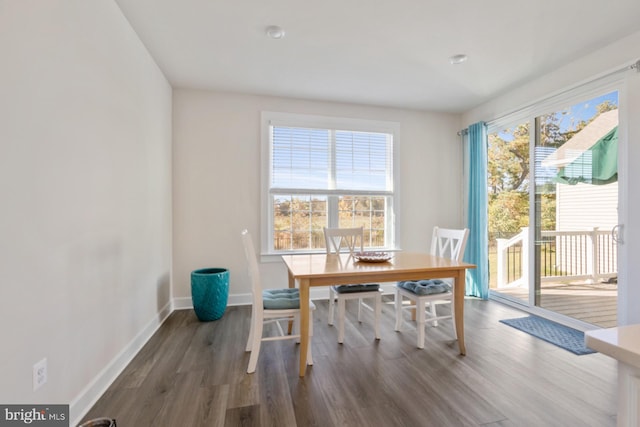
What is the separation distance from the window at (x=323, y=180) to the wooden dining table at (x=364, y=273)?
1236 mm

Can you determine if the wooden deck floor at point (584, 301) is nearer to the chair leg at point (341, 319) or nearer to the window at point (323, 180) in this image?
the window at point (323, 180)

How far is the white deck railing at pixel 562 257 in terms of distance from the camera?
9.02 ft

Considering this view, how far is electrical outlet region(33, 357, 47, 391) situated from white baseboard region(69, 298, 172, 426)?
321mm

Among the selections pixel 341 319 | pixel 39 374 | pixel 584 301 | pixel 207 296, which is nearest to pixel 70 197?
pixel 39 374

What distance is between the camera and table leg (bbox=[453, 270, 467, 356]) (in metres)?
2.36

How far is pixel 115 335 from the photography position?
6.73 feet

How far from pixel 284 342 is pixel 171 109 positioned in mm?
2852

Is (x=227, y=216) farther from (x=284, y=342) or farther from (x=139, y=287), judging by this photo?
(x=284, y=342)

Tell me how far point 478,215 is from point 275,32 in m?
3.26

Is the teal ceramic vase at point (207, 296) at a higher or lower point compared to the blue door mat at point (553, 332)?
higher

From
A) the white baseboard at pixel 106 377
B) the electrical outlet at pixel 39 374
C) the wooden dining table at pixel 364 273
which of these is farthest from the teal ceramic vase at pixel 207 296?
the electrical outlet at pixel 39 374

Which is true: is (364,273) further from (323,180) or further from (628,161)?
(628,161)

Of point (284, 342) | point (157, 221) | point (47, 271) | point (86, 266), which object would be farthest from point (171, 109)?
point (284, 342)

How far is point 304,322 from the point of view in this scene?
2.09 m
